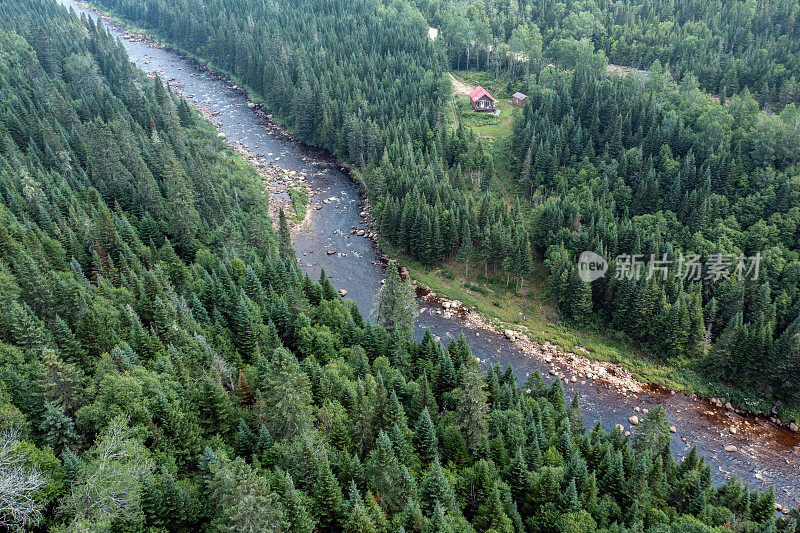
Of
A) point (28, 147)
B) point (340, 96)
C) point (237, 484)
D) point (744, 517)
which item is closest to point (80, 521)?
point (237, 484)

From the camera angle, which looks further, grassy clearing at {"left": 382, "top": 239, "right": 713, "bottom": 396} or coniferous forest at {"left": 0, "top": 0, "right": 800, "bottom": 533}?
grassy clearing at {"left": 382, "top": 239, "right": 713, "bottom": 396}

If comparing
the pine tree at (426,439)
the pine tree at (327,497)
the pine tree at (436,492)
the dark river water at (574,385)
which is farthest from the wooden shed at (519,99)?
the pine tree at (327,497)

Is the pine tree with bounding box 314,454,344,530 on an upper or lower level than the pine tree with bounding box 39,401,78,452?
lower

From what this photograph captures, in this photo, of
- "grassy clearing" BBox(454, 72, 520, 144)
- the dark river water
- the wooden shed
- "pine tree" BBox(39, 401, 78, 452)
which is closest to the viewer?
"pine tree" BBox(39, 401, 78, 452)
